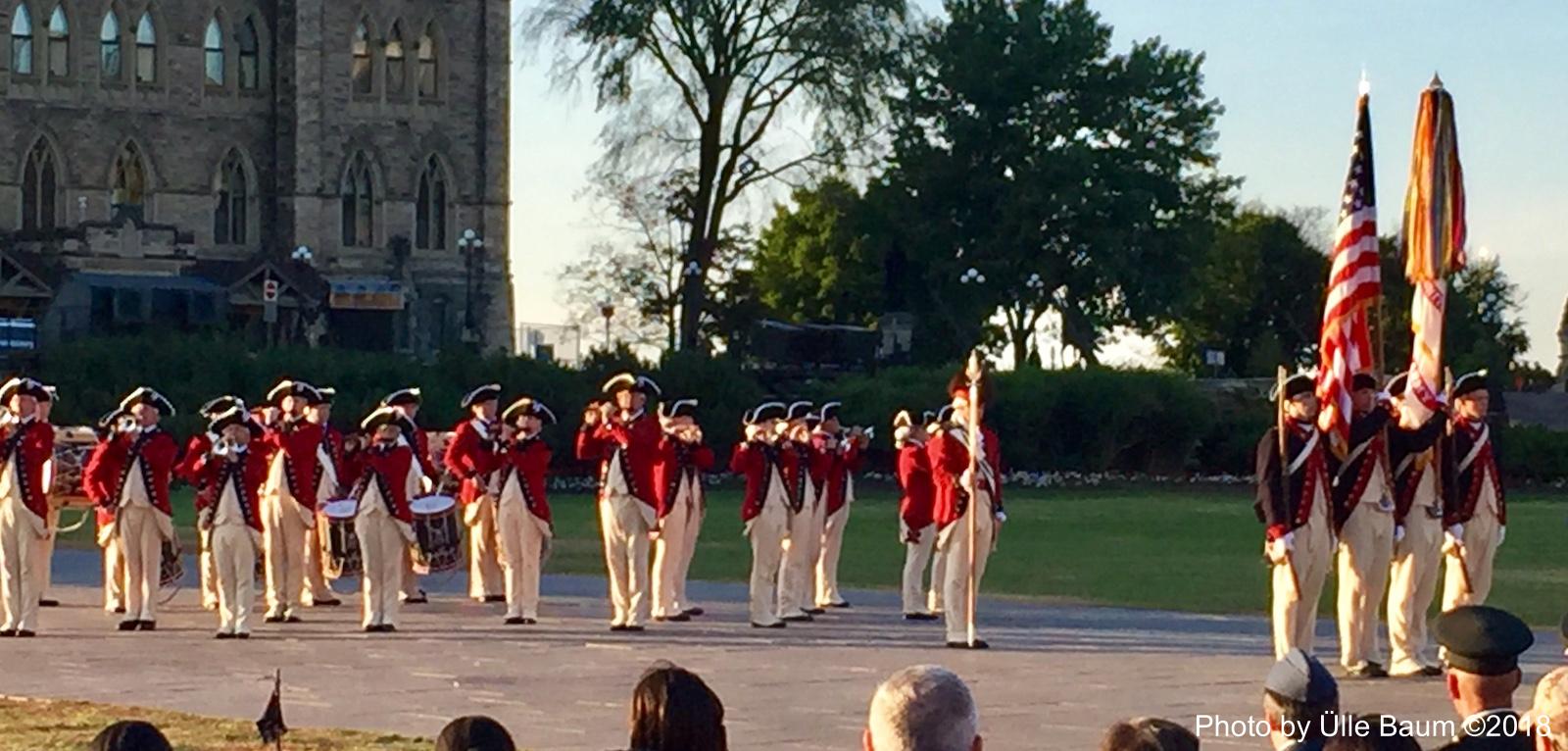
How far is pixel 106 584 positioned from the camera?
24.4m

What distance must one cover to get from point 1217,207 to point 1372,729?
78.6 m

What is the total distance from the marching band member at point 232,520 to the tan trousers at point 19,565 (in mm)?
1359

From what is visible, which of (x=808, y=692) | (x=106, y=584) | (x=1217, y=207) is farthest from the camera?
(x=1217, y=207)

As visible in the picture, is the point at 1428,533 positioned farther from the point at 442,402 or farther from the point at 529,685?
the point at 442,402

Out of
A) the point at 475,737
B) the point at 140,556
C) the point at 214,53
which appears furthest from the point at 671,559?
the point at 214,53

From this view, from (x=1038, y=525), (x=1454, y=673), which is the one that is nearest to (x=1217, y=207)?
(x=1038, y=525)

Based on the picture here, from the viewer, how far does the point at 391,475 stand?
912 inches

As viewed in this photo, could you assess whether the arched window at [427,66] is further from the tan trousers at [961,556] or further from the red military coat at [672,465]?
the tan trousers at [961,556]

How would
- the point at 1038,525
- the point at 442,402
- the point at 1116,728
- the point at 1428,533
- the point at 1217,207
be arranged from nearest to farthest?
the point at 1116,728 < the point at 1428,533 < the point at 1038,525 < the point at 442,402 < the point at 1217,207

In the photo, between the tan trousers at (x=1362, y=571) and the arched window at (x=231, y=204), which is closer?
the tan trousers at (x=1362, y=571)

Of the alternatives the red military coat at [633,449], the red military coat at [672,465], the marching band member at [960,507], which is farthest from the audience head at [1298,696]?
the red military coat at [672,465]

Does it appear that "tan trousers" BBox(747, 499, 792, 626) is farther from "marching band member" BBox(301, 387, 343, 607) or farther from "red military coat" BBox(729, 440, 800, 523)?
"marching band member" BBox(301, 387, 343, 607)

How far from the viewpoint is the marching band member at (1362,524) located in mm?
18922

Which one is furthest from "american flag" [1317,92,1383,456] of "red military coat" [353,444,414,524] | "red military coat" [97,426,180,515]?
"red military coat" [97,426,180,515]
